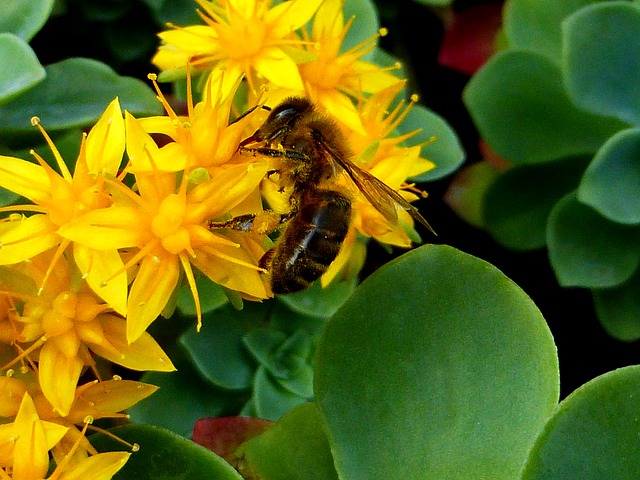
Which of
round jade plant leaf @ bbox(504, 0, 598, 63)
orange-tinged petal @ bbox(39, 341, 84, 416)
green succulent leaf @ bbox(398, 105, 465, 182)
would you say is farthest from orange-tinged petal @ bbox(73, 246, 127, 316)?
round jade plant leaf @ bbox(504, 0, 598, 63)

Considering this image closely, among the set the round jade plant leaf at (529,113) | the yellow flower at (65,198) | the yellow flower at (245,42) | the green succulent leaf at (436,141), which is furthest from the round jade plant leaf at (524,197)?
the yellow flower at (65,198)

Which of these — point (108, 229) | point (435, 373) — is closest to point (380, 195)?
point (435, 373)

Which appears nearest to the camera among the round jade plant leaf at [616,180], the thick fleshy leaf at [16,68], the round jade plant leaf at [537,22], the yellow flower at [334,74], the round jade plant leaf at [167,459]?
the round jade plant leaf at [167,459]

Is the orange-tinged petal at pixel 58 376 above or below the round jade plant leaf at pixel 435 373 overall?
above

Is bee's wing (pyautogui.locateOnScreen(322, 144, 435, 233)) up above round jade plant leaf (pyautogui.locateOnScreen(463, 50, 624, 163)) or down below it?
above

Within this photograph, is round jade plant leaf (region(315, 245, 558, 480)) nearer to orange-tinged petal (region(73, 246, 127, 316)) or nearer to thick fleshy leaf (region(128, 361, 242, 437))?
orange-tinged petal (region(73, 246, 127, 316))

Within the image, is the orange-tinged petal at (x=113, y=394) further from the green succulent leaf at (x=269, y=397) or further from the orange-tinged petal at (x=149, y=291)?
the green succulent leaf at (x=269, y=397)
